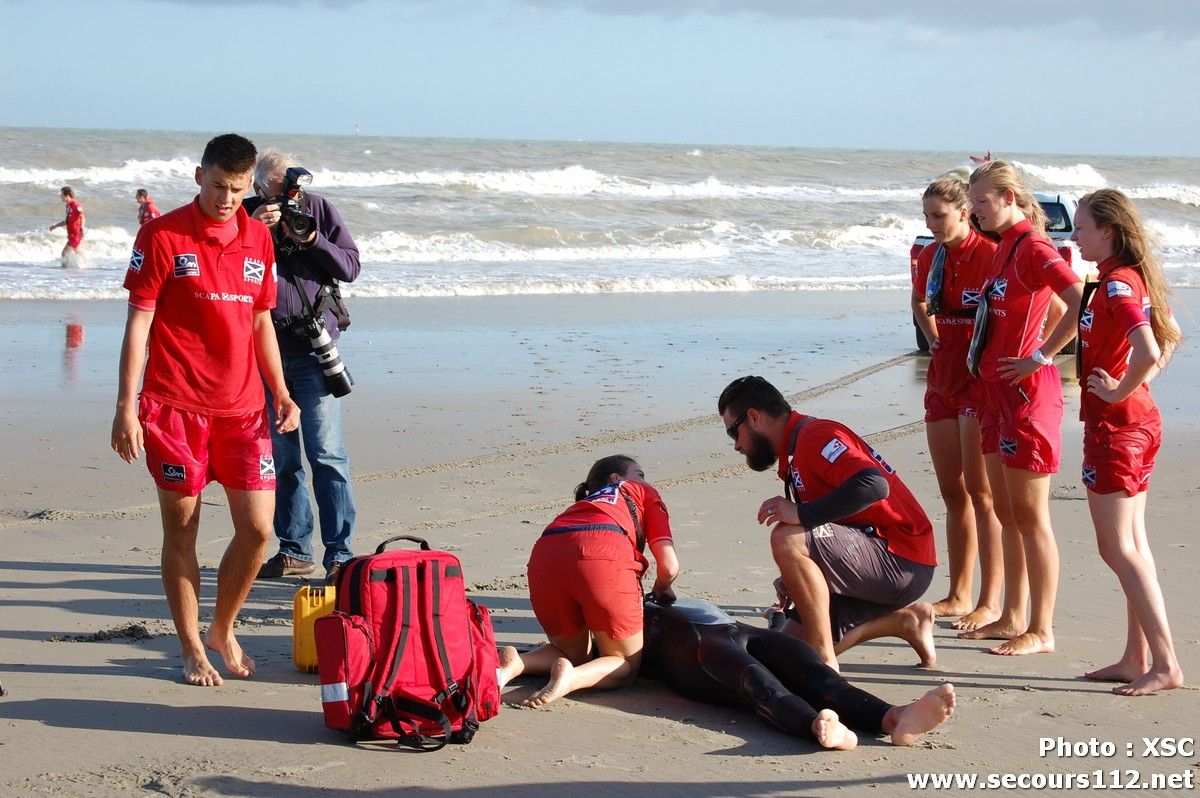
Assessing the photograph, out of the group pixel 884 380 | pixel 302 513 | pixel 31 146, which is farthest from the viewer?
pixel 31 146

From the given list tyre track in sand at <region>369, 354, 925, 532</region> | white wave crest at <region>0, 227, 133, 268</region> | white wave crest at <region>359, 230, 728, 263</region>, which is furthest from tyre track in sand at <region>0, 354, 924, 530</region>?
white wave crest at <region>0, 227, 133, 268</region>

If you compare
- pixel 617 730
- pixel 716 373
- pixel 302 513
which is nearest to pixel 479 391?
pixel 716 373

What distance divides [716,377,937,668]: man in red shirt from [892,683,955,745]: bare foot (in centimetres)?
64

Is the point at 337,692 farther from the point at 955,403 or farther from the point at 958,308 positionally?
the point at 958,308

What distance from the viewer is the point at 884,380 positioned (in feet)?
39.9

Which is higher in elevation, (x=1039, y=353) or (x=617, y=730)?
(x=1039, y=353)

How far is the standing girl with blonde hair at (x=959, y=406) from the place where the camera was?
18.7ft

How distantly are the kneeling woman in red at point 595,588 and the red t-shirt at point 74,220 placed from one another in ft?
63.9

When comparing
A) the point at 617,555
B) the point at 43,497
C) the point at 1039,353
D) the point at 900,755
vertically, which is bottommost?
the point at 43,497

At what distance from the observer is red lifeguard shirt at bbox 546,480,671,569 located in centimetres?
475

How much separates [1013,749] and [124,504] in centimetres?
530

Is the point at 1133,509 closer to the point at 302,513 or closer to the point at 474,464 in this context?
the point at 302,513

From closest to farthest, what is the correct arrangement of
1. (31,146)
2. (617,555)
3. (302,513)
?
1. (617,555)
2. (302,513)
3. (31,146)

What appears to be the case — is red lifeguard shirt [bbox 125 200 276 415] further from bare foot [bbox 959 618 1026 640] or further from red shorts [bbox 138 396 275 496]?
bare foot [bbox 959 618 1026 640]
